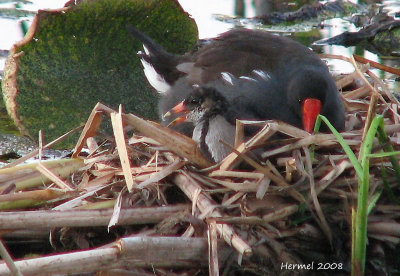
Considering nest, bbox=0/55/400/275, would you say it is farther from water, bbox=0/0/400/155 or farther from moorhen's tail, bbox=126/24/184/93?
water, bbox=0/0/400/155

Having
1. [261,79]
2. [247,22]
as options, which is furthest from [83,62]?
[247,22]

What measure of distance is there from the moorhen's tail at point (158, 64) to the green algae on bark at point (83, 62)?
0.64 ft

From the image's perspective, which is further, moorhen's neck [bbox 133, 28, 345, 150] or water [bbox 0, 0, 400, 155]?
water [bbox 0, 0, 400, 155]

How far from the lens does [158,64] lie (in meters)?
3.47

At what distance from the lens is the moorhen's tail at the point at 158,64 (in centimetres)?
341

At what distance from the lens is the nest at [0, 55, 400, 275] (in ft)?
6.63

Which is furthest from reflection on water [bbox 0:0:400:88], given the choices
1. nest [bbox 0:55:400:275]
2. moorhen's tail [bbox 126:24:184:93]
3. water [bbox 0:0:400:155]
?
nest [bbox 0:55:400:275]

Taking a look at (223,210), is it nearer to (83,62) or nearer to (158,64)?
(158,64)

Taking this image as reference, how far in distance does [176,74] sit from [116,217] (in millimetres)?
1364

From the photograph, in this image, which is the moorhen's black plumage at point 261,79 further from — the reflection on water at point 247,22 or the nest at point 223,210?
the reflection on water at point 247,22

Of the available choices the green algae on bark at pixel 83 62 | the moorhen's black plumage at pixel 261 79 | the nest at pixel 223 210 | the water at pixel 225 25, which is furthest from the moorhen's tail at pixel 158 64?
the water at pixel 225 25

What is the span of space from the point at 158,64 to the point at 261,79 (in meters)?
0.79

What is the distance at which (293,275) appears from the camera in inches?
83.2

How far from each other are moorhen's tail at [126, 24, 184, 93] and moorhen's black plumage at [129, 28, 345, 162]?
0.10ft
